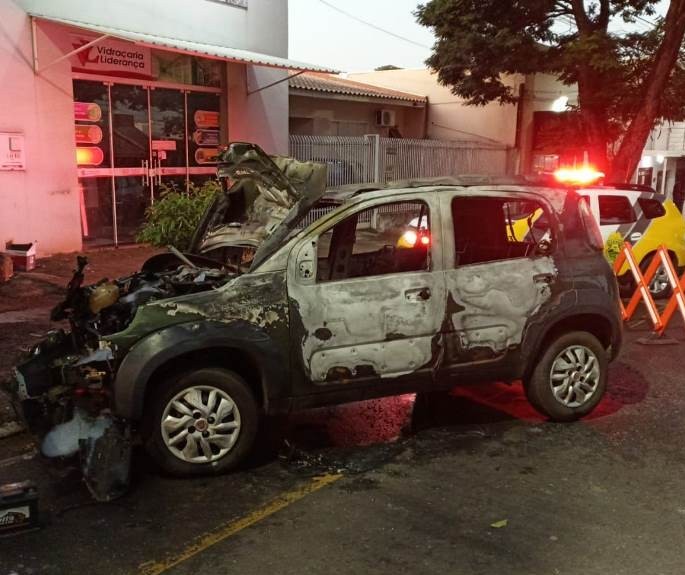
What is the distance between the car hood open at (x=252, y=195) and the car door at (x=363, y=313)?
582mm

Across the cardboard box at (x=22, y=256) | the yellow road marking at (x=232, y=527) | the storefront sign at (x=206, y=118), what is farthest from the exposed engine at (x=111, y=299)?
the storefront sign at (x=206, y=118)

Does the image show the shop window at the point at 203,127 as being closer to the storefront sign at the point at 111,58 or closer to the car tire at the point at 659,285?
the storefront sign at the point at 111,58

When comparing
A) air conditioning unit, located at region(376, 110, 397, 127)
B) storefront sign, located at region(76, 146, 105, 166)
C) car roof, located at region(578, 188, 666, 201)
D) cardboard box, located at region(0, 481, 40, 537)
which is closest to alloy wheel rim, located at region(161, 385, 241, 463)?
cardboard box, located at region(0, 481, 40, 537)

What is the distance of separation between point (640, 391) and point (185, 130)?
1030 centimetres

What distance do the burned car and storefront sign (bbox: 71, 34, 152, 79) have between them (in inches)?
293

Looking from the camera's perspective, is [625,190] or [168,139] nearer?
[625,190]

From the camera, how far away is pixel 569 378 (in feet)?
17.0

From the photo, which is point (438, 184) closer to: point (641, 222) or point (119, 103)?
point (641, 222)

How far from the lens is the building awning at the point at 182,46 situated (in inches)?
420

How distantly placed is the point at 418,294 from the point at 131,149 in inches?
377

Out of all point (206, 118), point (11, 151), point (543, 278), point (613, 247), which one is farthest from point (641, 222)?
point (11, 151)

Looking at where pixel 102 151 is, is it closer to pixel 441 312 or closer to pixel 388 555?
pixel 441 312

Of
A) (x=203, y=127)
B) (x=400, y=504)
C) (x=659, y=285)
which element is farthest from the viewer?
(x=203, y=127)

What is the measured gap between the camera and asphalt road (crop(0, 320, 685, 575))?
337 cm
